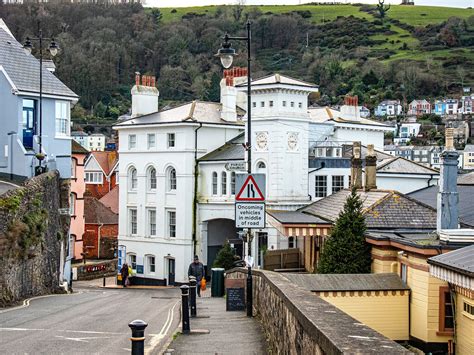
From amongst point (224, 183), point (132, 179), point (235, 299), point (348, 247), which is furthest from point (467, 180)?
point (132, 179)

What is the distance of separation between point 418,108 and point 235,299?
158591 mm

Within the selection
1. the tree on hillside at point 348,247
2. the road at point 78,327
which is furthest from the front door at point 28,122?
the tree on hillside at point 348,247

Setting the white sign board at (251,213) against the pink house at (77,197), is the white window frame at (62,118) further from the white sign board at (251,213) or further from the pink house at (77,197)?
the white sign board at (251,213)

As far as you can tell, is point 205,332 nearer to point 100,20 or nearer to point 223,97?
point 223,97

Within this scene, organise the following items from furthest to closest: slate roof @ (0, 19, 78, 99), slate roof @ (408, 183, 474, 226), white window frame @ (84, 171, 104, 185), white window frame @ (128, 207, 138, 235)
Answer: white window frame @ (84, 171, 104, 185)
white window frame @ (128, 207, 138, 235)
slate roof @ (0, 19, 78, 99)
slate roof @ (408, 183, 474, 226)

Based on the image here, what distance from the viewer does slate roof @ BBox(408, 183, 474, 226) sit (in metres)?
28.5

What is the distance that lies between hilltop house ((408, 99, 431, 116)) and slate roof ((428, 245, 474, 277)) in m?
156

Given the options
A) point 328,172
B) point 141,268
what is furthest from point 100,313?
point 141,268

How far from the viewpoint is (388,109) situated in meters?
169

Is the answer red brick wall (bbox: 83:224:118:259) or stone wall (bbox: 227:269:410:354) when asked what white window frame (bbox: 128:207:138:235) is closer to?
red brick wall (bbox: 83:224:118:259)

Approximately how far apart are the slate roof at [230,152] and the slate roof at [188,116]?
1346 millimetres

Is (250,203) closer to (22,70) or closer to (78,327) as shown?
(78,327)

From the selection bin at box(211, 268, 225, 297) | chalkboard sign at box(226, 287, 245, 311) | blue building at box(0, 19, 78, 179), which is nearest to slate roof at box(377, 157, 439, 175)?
blue building at box(0, 19, 78, 179)

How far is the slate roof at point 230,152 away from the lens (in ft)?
174
